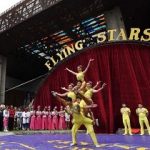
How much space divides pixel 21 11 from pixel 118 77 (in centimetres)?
1074

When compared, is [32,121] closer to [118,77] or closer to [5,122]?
[5,122]

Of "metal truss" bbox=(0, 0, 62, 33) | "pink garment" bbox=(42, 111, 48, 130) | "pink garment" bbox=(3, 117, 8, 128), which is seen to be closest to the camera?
"pink garment" bbox=(3, 117, 8, 128)

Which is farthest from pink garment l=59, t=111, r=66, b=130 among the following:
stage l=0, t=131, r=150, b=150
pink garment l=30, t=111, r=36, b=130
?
stage l=0, t=131, r=150, b=150

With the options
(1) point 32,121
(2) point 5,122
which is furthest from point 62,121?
(2) point 5,122

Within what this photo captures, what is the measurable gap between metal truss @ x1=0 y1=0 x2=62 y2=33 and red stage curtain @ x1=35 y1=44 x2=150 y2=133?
594 centimetres

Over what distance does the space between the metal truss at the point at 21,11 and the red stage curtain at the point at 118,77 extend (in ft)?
19.5

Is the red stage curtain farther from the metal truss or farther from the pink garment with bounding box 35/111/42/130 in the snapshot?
the metal truss

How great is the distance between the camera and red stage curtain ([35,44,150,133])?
1650 cm

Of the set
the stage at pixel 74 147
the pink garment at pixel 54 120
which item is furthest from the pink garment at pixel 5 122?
the stage at pixel 74 147

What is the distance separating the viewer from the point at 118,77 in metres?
17.1

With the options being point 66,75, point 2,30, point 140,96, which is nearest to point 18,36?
point 2,30

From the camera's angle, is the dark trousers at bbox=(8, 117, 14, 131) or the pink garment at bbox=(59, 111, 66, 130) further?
the dark trousers at bbox=(8, 117, 14, 131)

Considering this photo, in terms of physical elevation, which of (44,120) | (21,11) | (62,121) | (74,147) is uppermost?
(21,11)

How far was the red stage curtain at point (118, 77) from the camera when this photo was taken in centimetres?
1650
